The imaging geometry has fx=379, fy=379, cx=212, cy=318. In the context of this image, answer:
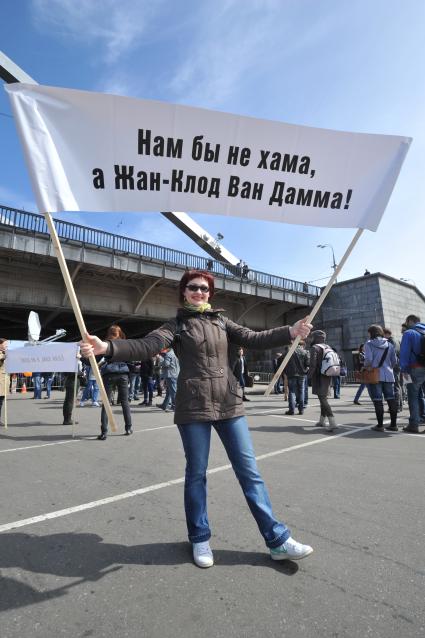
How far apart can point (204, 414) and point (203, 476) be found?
16.8 inches

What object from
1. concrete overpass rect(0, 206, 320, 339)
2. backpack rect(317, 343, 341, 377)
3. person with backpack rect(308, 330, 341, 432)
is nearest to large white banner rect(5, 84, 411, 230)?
person with backpack rect(308, 330, 341, 432)

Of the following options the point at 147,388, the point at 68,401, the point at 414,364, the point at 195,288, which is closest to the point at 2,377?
the point at 68,401

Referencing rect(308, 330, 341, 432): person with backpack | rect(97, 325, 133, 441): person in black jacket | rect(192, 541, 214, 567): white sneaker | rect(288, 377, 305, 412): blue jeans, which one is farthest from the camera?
rect(288, 377, 305, 412): blue jeans

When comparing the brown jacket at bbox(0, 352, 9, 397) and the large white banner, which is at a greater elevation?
the large white banner

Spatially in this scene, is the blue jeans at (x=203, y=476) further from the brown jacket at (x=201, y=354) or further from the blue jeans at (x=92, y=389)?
the blue jeans at (x=92, y=389)

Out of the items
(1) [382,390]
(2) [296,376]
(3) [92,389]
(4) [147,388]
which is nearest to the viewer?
(1) [382,390]

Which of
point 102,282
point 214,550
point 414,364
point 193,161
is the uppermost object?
point 102,282

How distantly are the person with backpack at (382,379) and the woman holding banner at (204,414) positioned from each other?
5.29 meters

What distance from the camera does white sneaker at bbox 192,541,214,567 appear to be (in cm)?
231

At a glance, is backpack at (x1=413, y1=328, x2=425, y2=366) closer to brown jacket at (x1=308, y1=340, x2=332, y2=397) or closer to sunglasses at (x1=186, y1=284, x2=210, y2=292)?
brown jacket at (x1=308, y1=340, x2=332, y2=397)

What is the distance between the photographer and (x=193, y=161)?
11.0 feet

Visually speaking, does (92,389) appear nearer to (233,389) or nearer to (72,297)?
(72,297)

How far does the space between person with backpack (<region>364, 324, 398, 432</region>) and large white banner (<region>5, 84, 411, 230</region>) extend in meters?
4.42

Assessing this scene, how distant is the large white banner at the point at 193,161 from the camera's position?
315cm
